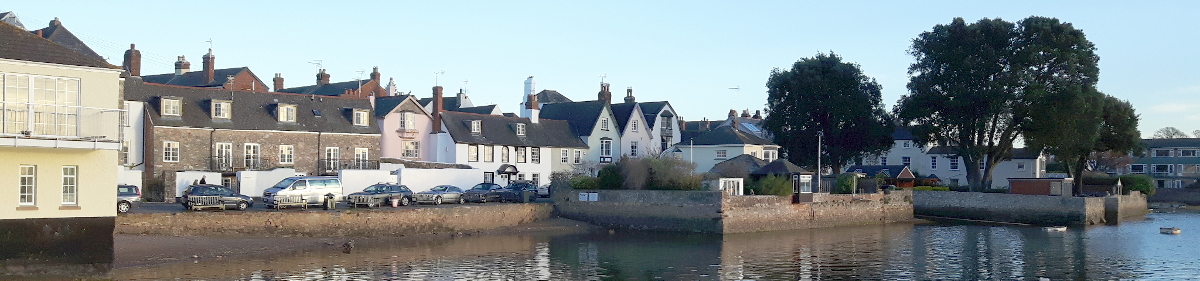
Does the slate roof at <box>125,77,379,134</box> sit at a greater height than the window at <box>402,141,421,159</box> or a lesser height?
greater

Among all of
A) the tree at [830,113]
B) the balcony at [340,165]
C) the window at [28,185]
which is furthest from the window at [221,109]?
the tree at [830,113]

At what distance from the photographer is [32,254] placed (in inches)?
1045

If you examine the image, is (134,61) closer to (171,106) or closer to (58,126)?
(171,106)

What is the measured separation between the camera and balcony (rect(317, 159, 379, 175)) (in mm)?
61062

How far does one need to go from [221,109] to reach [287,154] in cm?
436

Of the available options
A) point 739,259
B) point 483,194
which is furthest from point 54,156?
point 483,194

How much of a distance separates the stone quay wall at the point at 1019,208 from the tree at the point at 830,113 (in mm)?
7053

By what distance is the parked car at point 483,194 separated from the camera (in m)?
53.1

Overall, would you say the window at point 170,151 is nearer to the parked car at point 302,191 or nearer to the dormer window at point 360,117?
the dormer window at point 360,117

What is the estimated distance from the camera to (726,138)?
7681 centimetres

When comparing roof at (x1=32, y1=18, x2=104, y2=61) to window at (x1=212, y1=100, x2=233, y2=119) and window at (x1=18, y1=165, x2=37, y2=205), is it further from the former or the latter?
window at (x1=18, y1=165, x2=37, y2=205)

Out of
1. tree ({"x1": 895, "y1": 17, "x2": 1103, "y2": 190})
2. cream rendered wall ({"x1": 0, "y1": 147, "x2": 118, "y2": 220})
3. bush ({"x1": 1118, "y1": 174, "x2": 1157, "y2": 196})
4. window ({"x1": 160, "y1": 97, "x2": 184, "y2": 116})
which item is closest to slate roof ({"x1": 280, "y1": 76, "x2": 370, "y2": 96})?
window ({"x1": 160, "y1": 97, "x2": 184, "y2": 116})

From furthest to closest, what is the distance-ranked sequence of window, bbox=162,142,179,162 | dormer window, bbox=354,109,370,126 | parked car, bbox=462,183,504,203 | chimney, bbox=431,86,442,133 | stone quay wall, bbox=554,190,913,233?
chimney, bbox=431,86,442,133 → dormer window, bbox=354,109,370,126 → window, bbox=162,142,179,162 → parked car, bbox=462,183,504,203 → stone quay wall, bbox=554,190,913,233

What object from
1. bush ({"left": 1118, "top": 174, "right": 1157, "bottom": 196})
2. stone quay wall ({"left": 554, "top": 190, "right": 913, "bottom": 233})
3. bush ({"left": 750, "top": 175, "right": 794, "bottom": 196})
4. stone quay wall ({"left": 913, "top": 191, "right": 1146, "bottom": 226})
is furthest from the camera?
bush ({"left": 1118, "top": 174, "right": 1157, "bottom": 196})
